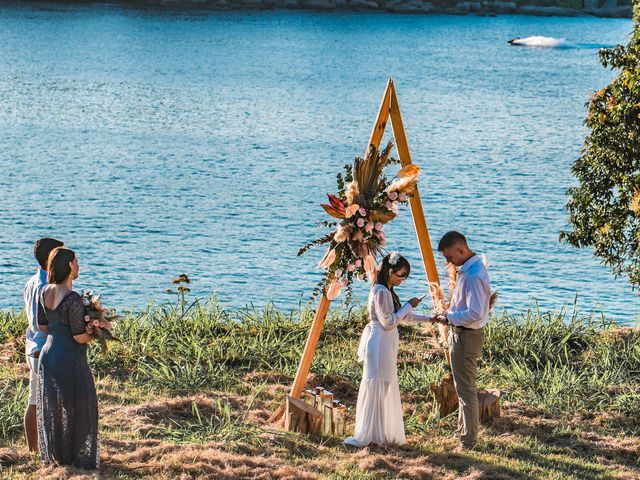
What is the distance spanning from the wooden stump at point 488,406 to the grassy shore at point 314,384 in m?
0.17

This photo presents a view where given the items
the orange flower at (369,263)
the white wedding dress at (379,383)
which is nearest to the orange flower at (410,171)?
the orange flower at (369,263)

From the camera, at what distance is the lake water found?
25.2 m

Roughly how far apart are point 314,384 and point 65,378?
3933mm

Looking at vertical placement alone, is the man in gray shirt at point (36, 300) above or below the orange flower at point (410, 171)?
below

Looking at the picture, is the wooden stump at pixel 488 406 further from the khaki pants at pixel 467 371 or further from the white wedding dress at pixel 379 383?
the white wedding dress at pixel 379 383

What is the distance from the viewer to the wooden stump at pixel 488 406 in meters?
10.2

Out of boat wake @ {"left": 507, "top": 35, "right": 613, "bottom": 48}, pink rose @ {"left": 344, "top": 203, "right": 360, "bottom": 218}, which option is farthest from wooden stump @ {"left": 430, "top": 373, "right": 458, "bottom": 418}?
boat wake @ {"left": 507, "top": 35, "right": 613, "bottom": 48}

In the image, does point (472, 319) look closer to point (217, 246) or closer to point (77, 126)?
point (217, 246)

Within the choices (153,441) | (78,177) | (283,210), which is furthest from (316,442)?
(78,177)

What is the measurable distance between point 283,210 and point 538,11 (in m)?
98.6

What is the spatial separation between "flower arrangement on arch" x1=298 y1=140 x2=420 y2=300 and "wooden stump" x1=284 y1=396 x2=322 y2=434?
1086 millimetres

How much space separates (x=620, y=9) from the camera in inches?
4791

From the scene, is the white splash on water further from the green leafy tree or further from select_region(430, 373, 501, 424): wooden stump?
select_region(430, 373, 501, 424): wooden stump

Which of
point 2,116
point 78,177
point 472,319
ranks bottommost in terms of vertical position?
point 472,319
